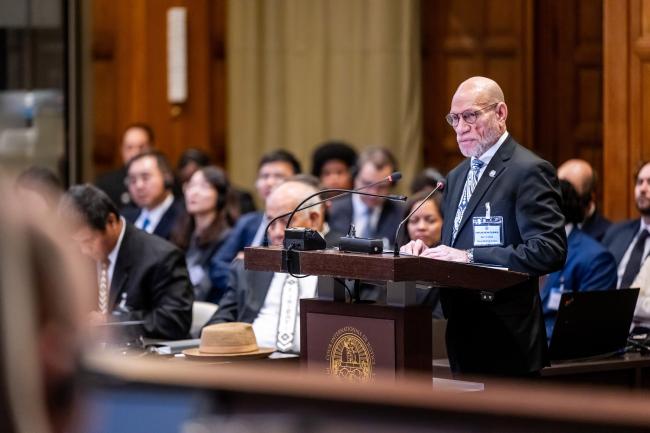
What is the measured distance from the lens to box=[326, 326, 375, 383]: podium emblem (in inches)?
146

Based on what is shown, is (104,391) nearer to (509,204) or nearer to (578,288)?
(509,204)

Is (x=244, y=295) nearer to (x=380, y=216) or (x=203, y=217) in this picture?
(x=203, y=217)

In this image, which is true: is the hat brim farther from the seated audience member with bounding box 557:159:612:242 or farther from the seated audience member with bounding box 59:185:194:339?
the seated audience member with bounding box 557:159:612:242

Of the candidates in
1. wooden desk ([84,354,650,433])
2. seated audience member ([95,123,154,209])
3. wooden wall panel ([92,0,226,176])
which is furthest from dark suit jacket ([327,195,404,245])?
wooden desk ([84,354,650,433])

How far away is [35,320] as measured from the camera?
1188mm

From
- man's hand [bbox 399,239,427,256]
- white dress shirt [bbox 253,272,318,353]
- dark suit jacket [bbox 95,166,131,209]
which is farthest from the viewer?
dark suit jacket [bbox 95,166,131,209]

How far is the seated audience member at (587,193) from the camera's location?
648cm

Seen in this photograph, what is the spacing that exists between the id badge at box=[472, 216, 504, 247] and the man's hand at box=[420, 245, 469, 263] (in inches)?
7.7

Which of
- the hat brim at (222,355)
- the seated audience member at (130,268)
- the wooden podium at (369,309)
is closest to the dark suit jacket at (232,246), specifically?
the seated audience member at (130,268)

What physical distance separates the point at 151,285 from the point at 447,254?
2.10 meters

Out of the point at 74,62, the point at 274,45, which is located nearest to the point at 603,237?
the point at 274,45

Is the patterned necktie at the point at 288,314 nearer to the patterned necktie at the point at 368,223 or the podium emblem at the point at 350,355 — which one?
the podium emblem at the point at 350,355

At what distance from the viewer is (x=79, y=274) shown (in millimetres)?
1205

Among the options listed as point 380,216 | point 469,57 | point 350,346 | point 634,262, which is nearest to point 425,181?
point 380,216
